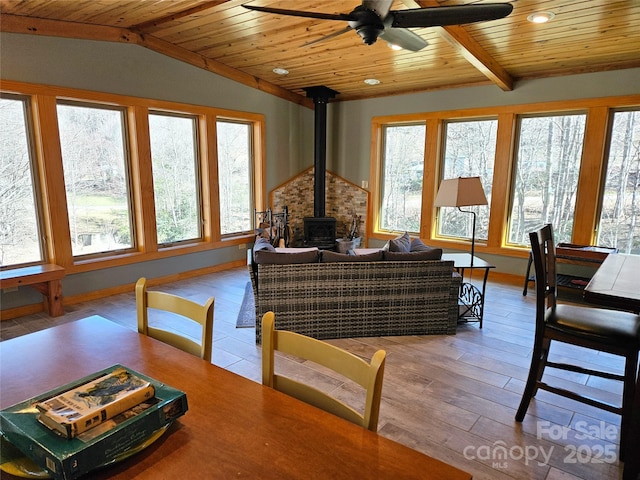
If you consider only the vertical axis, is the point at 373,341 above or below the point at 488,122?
below

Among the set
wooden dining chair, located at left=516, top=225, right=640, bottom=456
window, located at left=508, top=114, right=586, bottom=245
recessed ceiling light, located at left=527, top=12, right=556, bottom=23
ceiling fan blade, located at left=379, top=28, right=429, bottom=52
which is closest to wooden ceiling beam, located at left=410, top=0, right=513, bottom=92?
ceiling fan blade, located at left=379, top=28, right=429, bottom=52

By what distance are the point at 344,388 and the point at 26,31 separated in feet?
14.3

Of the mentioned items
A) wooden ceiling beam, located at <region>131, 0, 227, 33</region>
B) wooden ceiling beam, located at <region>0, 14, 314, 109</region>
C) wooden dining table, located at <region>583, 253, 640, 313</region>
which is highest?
wooden ceiling beam, located at <region>131, 0, 227, 33</region>

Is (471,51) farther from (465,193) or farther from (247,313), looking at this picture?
(247,313)

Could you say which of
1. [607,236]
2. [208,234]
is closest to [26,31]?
[208,234]

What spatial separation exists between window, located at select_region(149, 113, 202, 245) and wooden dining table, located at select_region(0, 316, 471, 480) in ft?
13.0

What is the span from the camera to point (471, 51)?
383 cm

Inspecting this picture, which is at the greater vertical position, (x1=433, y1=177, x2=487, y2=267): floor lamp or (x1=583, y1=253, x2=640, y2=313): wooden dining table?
(x1=433, y1=177, x2=487, y2=267): floor lamp

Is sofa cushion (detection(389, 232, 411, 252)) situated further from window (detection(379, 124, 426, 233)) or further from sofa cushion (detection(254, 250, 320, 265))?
window (detection(379, 124, 426, 233))

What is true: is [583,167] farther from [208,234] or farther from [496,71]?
[208,234]

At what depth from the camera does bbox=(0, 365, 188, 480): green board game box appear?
791 mm

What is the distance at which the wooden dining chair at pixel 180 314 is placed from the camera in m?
1.43

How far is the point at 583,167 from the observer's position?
470 centimetres

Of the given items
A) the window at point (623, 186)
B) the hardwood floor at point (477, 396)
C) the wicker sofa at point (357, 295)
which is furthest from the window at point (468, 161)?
the wicker sofa at point (357, 295)
